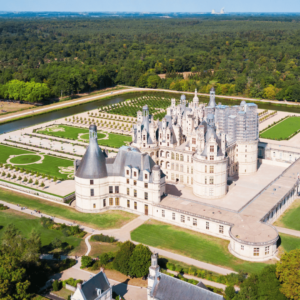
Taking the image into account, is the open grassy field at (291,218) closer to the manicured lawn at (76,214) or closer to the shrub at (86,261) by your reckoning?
the manicured lawn at (76,214)

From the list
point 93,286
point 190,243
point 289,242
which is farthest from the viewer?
point 190,243

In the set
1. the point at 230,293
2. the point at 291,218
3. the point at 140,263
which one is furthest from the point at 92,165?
the point at 230,293

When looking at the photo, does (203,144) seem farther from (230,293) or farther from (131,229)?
(230,293)

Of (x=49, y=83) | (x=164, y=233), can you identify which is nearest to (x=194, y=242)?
(x=164, y=233)

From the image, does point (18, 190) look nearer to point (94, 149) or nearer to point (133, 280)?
point (94, 149)

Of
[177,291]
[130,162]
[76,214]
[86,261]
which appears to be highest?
[130,162]

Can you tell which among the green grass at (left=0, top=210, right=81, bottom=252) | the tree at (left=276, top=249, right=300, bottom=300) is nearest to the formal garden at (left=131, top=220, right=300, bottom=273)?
the tree at (left=276, top=249, right=300, bottom=300)

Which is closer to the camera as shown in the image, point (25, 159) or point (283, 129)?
point (25, 159)

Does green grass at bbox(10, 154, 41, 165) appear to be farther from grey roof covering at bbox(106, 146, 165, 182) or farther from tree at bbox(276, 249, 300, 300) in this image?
tree at bbox(276, 249, 300, 300)
